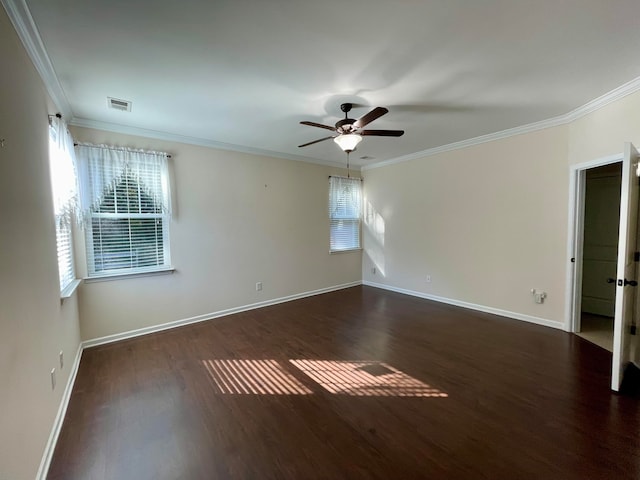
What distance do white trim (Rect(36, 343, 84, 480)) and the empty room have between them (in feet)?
0.07

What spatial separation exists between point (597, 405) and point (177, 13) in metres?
3.97

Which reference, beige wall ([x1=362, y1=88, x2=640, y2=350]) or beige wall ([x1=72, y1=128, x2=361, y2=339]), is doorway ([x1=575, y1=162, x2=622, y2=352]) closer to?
beige wall ([x1=362, y1=88, x2=640, y2=350])

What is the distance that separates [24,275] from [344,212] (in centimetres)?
502

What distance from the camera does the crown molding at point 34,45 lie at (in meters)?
1.62

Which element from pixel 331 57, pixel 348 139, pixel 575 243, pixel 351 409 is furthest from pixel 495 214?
pixel 351 409

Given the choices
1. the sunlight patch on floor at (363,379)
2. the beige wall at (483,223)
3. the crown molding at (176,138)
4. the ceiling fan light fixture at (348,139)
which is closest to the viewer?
the sunlight patch on floor at (363,379)

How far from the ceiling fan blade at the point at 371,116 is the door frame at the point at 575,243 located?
8.70ft

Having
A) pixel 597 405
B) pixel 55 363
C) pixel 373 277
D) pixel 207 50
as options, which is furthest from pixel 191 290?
pixel 597 405

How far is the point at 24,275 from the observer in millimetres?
1594

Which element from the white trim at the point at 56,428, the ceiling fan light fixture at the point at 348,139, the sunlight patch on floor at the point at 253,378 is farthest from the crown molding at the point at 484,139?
the white trim at the point at 56,428

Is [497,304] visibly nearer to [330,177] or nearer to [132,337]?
[330,177]

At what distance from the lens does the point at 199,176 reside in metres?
4.15

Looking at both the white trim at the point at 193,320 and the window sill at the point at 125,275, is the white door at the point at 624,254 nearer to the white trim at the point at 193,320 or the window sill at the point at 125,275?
the white trim at the point at 193,320

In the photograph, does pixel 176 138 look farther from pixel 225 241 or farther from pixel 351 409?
pixel 351 409
